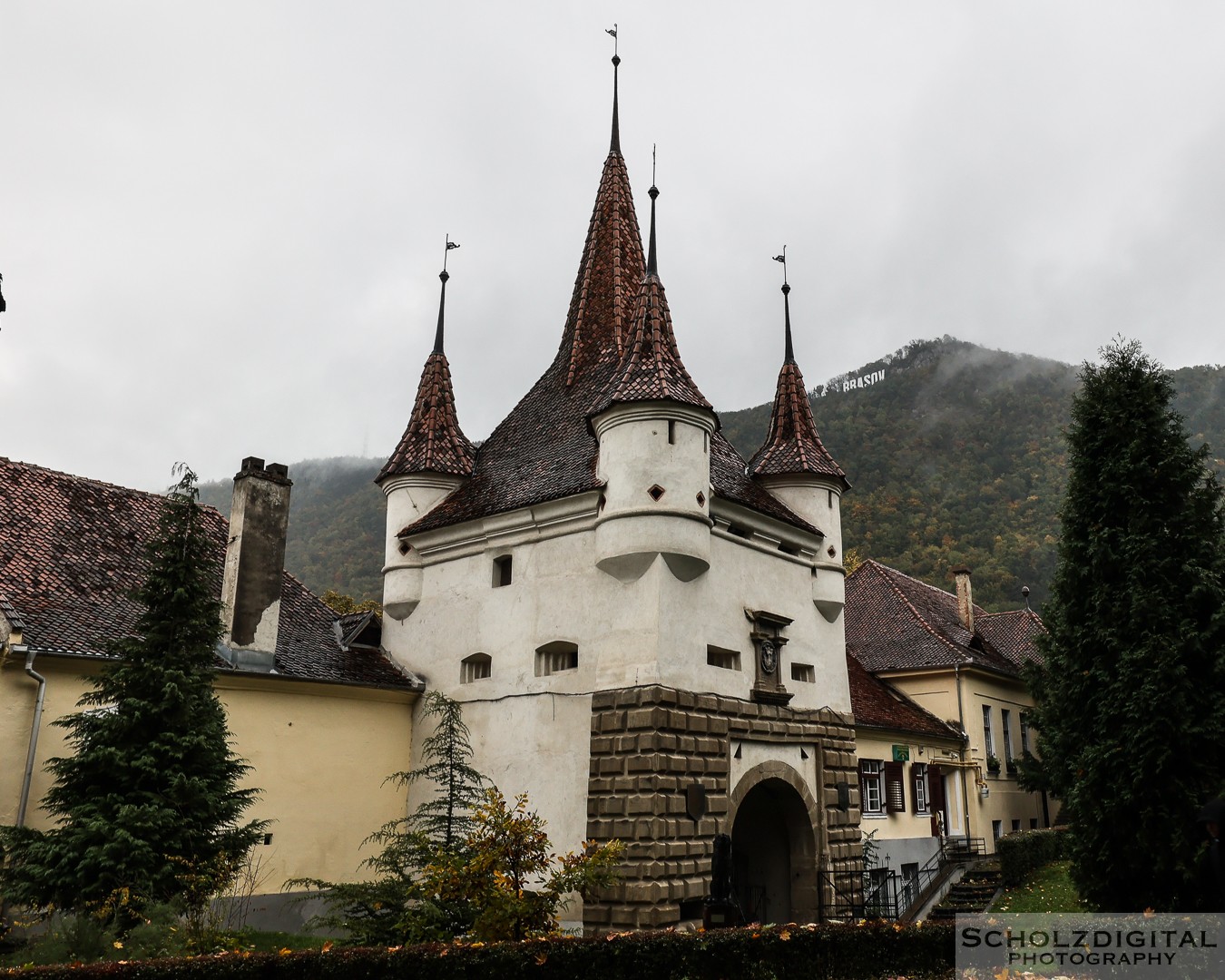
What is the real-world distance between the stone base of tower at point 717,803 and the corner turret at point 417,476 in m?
6.51

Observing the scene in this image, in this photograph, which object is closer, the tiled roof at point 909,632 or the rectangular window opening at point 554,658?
the rectangular window opening at point 554,658

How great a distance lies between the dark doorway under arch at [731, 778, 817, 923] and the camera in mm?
21000

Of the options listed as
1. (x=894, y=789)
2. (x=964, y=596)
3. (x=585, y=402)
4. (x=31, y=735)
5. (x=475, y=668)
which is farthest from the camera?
(x=964, y=596)

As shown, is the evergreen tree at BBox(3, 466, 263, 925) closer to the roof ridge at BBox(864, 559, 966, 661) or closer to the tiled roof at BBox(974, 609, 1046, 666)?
the roof ridge at BBox(864, 559, 966, 661)

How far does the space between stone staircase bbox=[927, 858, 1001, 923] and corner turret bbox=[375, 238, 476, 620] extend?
15523 millimetres

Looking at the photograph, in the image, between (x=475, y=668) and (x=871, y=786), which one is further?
(x=871, y=786)

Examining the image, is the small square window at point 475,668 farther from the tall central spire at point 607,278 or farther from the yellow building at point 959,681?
the yellow building at point 959,681

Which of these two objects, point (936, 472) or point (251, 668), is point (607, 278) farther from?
point (936, 472)

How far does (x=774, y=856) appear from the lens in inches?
867

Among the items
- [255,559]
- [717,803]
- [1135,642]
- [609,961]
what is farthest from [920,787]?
[609,961]

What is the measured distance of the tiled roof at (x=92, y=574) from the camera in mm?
17812

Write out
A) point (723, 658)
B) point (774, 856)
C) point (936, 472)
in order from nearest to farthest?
1. point (723, 658)
2. point (774, 856)
3. point (936, 472)

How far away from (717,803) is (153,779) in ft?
31.2

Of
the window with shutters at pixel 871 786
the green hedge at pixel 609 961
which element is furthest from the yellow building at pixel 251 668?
the window with shutters at pixel 871 786
